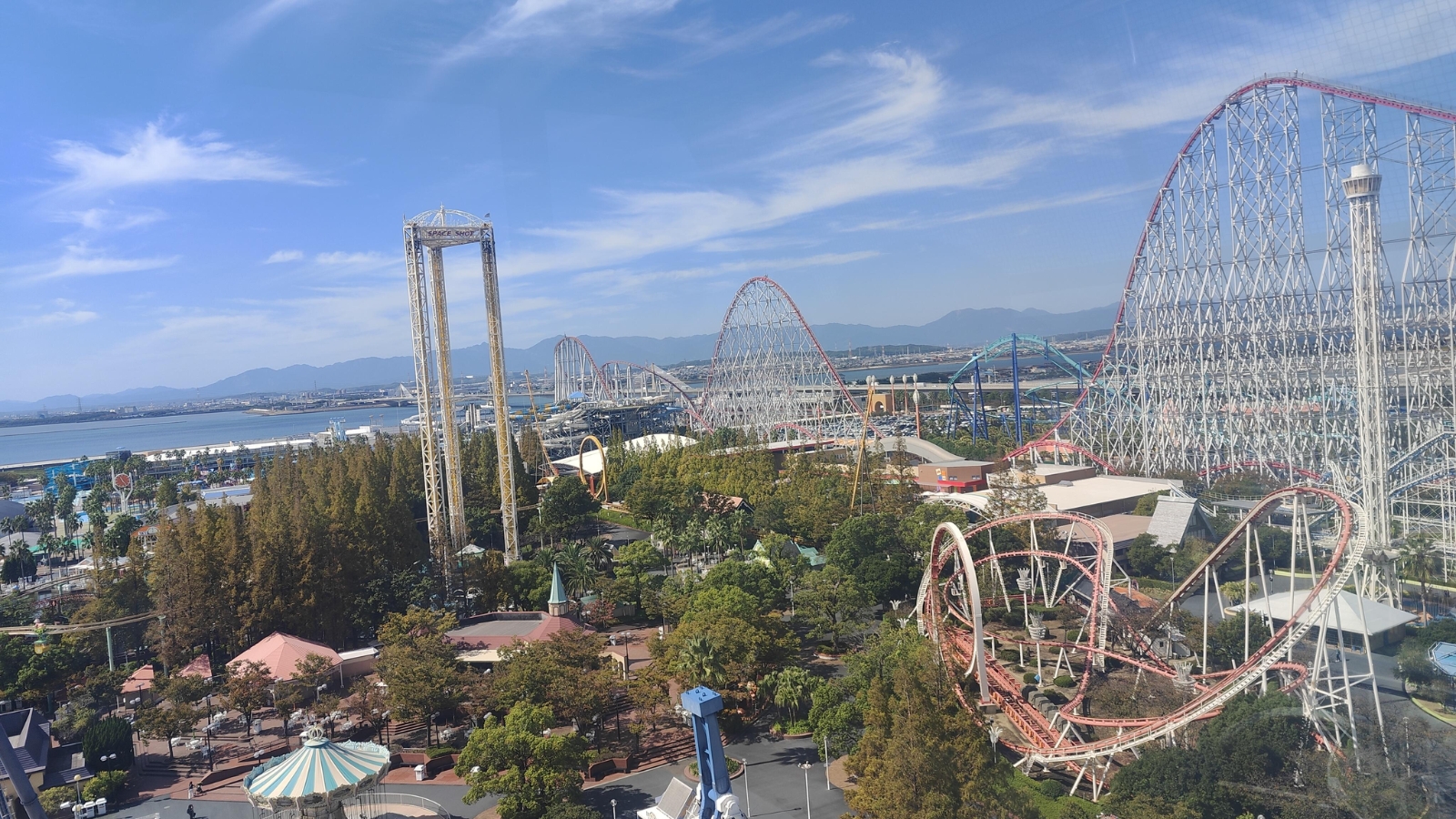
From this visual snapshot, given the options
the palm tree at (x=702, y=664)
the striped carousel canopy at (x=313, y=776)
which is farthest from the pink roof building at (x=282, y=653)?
the palm tree at (x=702, y=664)

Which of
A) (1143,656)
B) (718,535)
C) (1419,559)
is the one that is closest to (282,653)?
(718,535)

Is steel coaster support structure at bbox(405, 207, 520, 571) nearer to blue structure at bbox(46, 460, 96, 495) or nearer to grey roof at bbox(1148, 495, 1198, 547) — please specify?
grey roof at bbox(1148, 495, 1198, 547)

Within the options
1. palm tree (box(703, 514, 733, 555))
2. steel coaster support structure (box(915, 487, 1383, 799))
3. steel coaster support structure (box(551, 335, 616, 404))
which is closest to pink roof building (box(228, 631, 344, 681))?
palm tree (box(703, 514, 733, 555))

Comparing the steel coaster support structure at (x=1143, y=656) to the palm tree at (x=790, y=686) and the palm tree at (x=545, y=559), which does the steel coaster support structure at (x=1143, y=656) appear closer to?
the palm tree at (x=790, y=686)

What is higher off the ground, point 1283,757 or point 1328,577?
point 1328,577

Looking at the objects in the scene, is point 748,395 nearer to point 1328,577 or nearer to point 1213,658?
point 1213,658

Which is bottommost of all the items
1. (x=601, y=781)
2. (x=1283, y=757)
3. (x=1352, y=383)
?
(x=601, y=781)

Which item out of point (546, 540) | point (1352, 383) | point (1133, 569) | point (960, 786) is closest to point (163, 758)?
point (960, 786)
